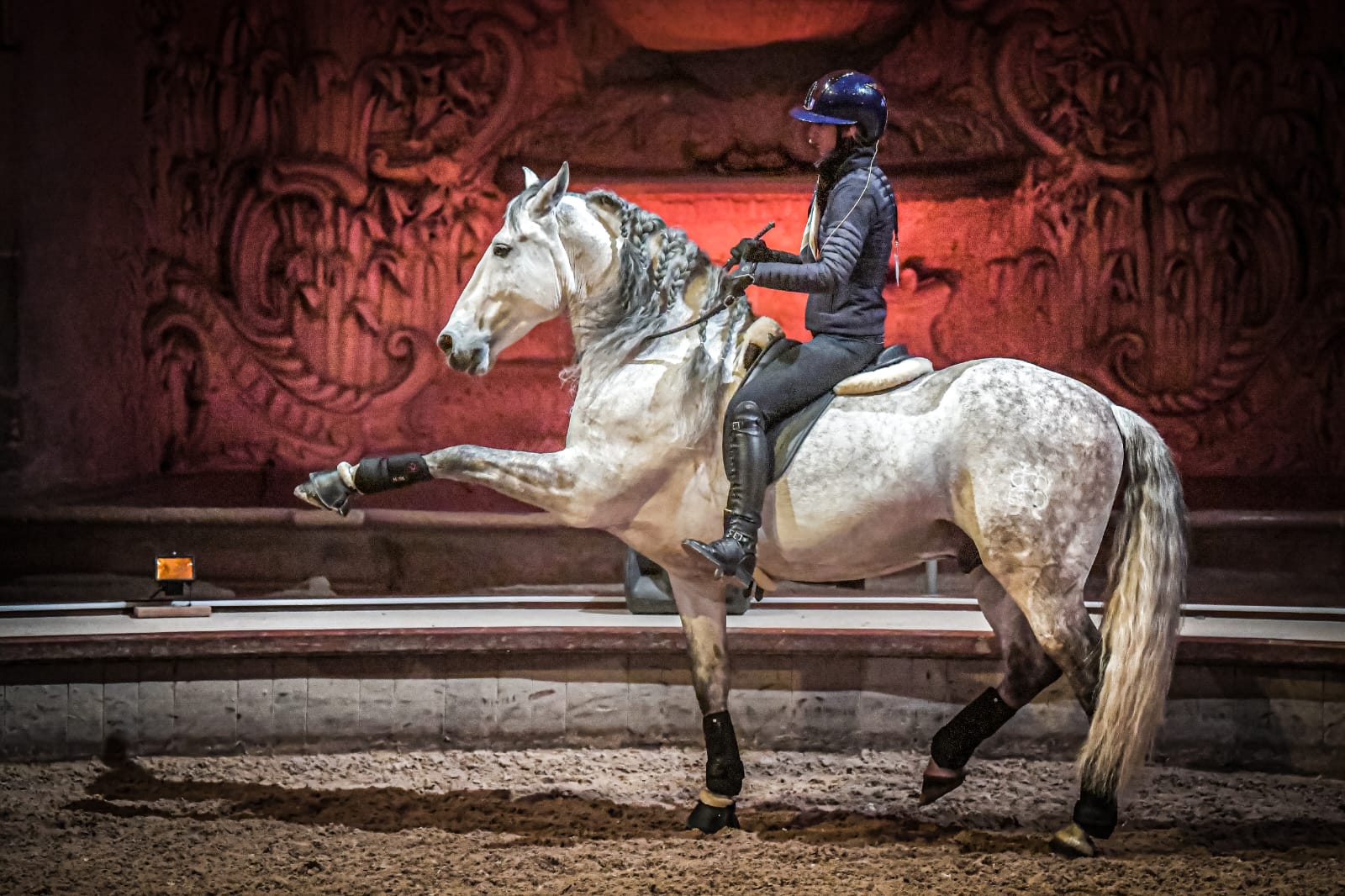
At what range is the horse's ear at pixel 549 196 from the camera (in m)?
3.93

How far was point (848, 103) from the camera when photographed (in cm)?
392

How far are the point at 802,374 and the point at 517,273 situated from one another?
3.10 feet

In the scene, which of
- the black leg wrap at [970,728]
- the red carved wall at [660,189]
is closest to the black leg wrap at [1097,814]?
the black leg wrap at [970,728]

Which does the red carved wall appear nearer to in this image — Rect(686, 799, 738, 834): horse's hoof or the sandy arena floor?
the sandy arena floor

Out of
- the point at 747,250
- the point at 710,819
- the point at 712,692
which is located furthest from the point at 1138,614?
the point at 747,250

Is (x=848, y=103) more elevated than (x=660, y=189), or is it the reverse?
(x=660, y=189)

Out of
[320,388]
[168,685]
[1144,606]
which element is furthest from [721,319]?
[320,388]

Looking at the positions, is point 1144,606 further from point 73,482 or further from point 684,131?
point 73,482

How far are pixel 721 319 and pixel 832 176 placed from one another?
57cm

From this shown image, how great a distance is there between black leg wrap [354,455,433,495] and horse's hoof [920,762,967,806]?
195 centimetres

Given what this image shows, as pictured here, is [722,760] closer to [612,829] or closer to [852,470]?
[612,829]

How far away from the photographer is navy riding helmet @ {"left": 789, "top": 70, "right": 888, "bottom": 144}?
392cm

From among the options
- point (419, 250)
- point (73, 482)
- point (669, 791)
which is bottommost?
point (669, 791)

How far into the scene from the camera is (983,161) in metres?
7.43
